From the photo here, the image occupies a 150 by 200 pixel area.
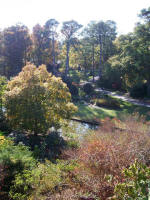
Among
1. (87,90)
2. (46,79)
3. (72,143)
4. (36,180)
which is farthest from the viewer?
(87,90)

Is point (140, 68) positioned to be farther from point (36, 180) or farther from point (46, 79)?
point (36, 180)

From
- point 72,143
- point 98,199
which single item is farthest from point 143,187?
point 72,143

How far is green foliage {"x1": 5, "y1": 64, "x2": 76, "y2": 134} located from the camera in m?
8.79

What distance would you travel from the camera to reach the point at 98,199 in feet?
14.1

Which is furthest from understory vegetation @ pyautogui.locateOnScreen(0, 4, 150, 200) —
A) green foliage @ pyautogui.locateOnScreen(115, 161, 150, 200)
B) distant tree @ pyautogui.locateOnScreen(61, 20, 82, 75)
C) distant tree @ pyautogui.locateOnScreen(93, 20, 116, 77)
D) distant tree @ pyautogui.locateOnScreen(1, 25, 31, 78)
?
distant tree @ pyautogui.locateOnScreen(1, 25, 31, 78)

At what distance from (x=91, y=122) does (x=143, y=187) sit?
403 inches

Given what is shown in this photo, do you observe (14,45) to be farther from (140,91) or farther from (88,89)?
(140,91)

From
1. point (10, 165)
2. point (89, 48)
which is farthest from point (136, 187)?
point (89, 48)

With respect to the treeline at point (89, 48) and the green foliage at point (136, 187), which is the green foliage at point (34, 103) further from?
the treeline at point (89, 48)

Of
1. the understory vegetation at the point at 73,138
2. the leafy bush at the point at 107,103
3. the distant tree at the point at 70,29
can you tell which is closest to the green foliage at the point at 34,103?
the understory vegetation at the point at 73,138

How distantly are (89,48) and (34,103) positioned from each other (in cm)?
2343

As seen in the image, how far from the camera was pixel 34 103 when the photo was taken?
8852mm

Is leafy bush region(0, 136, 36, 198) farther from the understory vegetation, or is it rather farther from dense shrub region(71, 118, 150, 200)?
dense shrub region(71, 118, 150, 200)

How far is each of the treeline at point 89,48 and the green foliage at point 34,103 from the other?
11.0 meters
